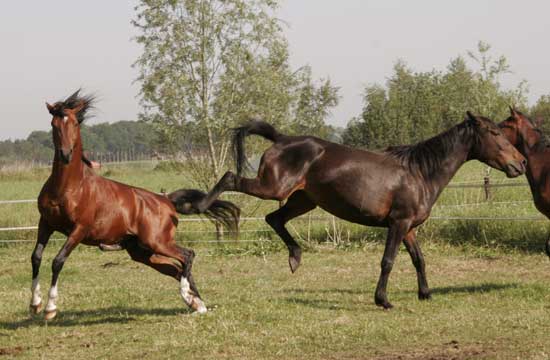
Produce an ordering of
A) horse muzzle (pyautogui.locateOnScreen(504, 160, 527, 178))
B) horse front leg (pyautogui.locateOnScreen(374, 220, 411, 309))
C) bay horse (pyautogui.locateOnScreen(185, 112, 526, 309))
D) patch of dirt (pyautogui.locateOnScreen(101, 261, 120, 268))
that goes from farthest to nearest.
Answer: patch of dirt (pyautogui.locateOnScreen(101, 261, 120, 268)) → horse muzzle (pyautogui.locateOnScreen(504, 160, 527, 178)) → horse front leg (pyautogui.locateOnScreen(374, 220, 411, 309)) → bay horse (pyautogui.locateOnScreen(185, 112, 526, 309))

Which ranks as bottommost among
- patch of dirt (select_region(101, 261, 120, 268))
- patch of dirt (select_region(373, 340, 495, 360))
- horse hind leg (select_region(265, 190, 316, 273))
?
patch of dirt (select_region(101, 261, 120, 268))

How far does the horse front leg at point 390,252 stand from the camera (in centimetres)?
872

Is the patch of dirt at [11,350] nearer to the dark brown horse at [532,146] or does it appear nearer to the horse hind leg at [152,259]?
the horse hind leg at [152,259]

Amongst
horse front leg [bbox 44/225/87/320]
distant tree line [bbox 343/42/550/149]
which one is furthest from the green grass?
distant tree line [bbox 343/42/550/149]

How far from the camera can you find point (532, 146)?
10211 millimetres

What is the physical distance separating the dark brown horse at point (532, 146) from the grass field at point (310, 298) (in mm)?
1155

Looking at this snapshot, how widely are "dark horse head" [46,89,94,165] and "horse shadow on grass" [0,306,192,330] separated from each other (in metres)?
Answer: 1.85

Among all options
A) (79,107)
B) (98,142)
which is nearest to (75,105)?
(79,107)

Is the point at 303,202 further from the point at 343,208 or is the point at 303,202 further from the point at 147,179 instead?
the point at 147,179

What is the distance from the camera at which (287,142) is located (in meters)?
8.80

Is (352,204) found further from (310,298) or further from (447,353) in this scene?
(447,353)

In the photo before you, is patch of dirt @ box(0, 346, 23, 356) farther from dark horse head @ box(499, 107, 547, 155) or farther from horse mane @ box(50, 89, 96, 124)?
dark horse head @ box(499, 107, 547, 155)

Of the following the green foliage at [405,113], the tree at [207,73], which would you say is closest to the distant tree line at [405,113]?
the green foliage at [405,113]

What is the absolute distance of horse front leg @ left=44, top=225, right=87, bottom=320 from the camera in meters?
7.60
